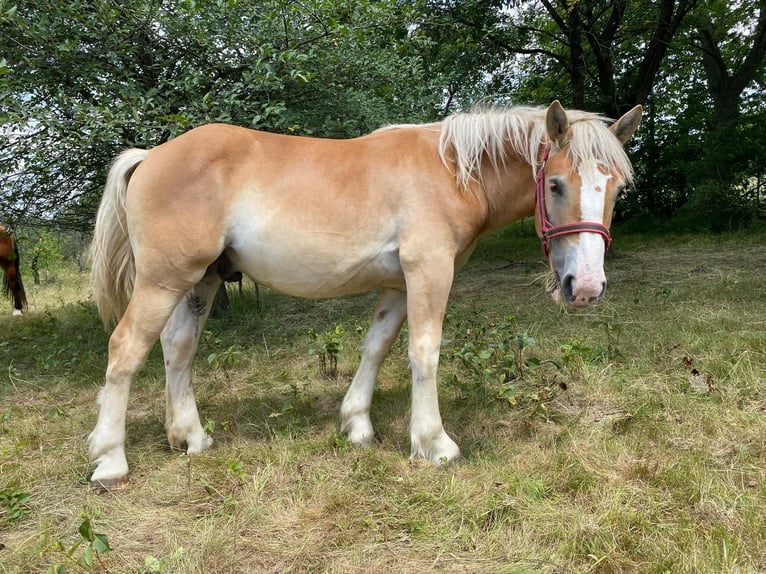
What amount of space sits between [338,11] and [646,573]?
14.4ft

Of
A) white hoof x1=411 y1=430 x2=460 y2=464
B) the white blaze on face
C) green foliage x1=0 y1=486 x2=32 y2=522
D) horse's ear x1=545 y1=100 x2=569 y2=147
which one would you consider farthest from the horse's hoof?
horse's ear x1=545 y1=100 x2=569 y2=147

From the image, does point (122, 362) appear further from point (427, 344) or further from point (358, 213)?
point (427, 344)

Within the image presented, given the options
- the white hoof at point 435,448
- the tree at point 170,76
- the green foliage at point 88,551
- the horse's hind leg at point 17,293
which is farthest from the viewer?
the horse's hind leg at point 17,293

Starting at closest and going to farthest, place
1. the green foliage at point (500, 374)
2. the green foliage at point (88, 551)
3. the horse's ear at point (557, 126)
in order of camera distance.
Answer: the green foliage at point (88, 551) → the horse's ear at point (557, 126) → the green foliage at point (500, 374)

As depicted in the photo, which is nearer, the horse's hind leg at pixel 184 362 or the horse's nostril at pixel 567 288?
the horse's nostril at pixel 567 288

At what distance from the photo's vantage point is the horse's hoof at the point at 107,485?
220cm

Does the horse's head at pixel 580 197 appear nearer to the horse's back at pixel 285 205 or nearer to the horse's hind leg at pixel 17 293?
the horse's back at pixel 285 205

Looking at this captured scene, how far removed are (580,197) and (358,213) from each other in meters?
1.05

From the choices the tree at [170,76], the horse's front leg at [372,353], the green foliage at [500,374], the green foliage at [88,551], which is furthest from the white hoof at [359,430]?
the tree at [170,76]

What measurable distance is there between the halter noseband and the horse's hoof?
7.77 ft

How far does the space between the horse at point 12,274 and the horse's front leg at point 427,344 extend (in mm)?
7072

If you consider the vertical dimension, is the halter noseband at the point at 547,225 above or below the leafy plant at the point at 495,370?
above

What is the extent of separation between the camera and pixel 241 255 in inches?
94.5

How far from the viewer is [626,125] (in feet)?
7.63
